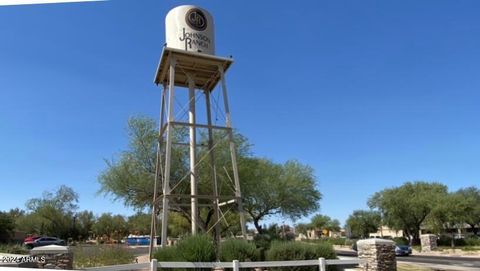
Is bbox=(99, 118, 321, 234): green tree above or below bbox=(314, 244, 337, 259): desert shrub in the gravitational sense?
above

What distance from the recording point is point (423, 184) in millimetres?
65312

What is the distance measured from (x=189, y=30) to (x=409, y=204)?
46.9 metres

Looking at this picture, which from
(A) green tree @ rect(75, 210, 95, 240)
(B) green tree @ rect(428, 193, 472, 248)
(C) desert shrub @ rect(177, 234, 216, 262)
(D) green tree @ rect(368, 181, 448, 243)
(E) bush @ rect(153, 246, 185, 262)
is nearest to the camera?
(C) desert shrub @ rect(177, 234, 216, 262)

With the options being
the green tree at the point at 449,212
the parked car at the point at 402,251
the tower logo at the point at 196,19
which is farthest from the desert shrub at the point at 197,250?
the green tree at the point at 449,212

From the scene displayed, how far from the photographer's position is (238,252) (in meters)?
15.0

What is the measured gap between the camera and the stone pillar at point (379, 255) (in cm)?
1491

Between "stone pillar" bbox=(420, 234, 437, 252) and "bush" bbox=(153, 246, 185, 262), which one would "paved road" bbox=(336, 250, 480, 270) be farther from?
"bush" bbox=(153, 246, 185, 262)

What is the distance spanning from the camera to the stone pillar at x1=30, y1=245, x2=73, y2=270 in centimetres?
1198

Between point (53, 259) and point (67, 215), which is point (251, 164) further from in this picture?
point (67, 215)

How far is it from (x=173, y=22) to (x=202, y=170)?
9.38 m

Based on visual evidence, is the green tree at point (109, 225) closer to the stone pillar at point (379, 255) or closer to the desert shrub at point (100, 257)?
the desert shrub at point (100, 257)

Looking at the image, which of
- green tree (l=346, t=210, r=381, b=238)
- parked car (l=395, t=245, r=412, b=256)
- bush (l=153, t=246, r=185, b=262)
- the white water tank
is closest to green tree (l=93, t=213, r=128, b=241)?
green tree (l=346, t=210, r=381, b=238)

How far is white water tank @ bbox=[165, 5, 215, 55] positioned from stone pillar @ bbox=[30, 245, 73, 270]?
371 inches

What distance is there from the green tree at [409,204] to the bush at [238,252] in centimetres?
4381
